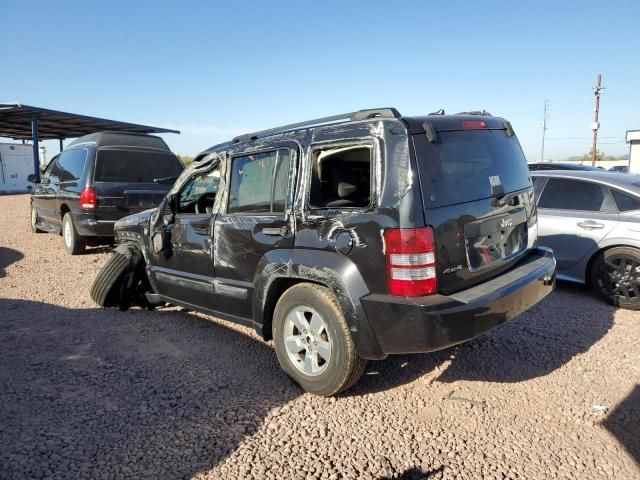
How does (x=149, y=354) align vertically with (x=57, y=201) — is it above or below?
below

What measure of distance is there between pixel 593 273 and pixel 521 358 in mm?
2134

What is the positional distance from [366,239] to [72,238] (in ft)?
22.5

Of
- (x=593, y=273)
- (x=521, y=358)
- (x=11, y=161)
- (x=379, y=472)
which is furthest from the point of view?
(x=11, y=161)

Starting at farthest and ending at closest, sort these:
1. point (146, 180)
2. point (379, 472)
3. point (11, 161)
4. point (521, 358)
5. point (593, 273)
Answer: point (11, 161) → point (146, 180) → point (593, 273) → point (521, 358) → point (379, 472)

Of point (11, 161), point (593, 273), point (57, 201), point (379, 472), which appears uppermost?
point (11, 161)

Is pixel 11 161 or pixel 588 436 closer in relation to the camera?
pixel 588 436

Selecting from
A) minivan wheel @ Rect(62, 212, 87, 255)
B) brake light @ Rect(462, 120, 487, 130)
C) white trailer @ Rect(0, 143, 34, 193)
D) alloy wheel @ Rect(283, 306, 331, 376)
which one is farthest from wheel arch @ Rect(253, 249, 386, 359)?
white trailer @ Rect(0, 143, 34, 193)

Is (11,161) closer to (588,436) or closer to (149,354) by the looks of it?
(149,354)

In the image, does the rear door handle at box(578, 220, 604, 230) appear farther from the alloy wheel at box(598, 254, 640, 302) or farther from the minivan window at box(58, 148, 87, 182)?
the minivan window at box(58, 148, 87, 182)

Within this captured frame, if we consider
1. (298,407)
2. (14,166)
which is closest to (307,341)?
(298,407)

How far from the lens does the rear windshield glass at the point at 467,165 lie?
289 centimetres

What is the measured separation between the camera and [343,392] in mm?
3369

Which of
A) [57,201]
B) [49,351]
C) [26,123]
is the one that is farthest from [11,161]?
[49,351]

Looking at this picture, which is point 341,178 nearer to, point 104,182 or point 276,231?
point 276,231
